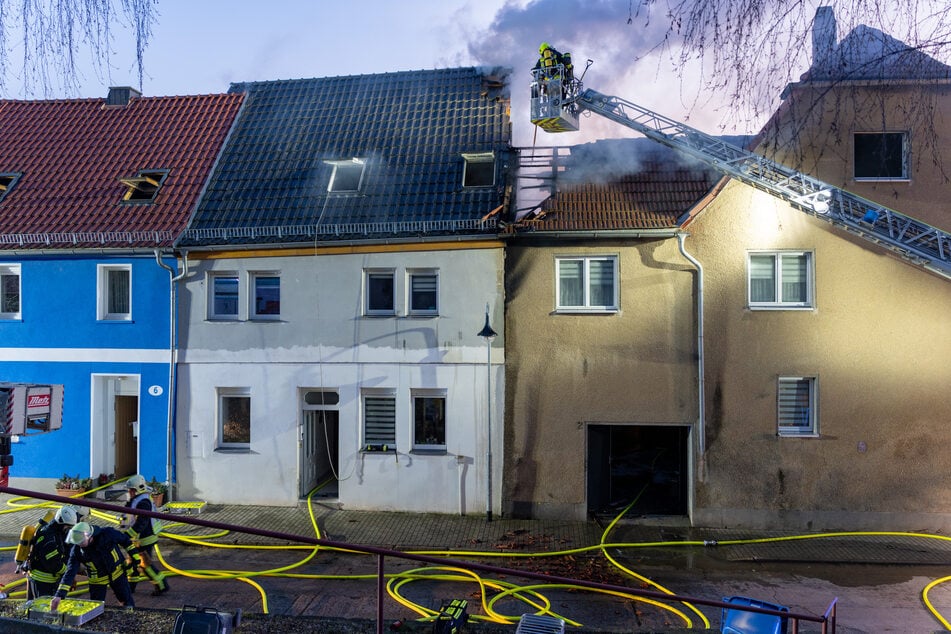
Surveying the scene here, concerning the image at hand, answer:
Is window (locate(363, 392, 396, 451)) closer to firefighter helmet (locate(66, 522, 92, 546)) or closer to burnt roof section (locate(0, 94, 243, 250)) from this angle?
burnt roof section (locate(0, 94, 243, 250))

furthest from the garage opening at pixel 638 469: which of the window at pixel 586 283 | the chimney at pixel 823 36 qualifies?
the chimney at pixel 823 36

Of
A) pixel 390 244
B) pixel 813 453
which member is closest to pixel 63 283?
pixel 390 244

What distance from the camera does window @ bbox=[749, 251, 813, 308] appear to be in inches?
483

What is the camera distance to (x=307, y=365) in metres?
13.3

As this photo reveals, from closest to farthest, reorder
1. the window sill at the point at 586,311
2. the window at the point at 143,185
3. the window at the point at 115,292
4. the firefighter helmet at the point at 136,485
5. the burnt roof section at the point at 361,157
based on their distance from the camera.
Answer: the firefighter helmet at the point at 136,485 < the window sill at the point at 586,311 < the burnt roof section at the point at 361,157 < the window at the point at 115,292 < the window at the point at 143,185

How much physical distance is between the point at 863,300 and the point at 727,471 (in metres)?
3.85

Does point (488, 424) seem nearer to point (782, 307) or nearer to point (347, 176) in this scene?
point (782, 307)

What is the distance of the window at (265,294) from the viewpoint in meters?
13.7

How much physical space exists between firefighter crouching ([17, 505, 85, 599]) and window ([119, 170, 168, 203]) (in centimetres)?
816

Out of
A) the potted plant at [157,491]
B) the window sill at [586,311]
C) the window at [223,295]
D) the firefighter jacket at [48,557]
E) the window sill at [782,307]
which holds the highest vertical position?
the window at [223,295]

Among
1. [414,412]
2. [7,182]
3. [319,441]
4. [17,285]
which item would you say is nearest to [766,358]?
[414,412]

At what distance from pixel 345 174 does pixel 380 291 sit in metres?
2.98

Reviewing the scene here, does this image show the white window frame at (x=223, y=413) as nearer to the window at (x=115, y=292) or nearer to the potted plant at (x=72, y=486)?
the window at (x=115, y=292)

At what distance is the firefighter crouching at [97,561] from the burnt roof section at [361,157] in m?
6.68
